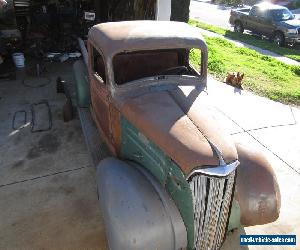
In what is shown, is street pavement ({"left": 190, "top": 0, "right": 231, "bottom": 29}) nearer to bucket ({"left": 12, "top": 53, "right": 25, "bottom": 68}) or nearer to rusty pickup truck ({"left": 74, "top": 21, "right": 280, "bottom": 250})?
bucket ({"left": 12, "top": 53, "right": 25, "bottom": 68})

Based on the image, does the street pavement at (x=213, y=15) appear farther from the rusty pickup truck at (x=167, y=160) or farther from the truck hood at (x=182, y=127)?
the truck hood at (x=182, y=127)

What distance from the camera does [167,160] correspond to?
344 cm

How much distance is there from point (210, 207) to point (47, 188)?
9.23 feet

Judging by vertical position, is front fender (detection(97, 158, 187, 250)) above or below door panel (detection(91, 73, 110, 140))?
below

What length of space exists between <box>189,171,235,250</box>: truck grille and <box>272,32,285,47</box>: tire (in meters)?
13.8

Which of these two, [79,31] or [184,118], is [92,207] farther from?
[79,31]

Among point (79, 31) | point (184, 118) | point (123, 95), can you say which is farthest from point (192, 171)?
point (79, 31)

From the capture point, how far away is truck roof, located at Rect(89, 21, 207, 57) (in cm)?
416

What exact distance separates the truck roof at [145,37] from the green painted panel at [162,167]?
3.23 ft

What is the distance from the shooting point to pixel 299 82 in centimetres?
974

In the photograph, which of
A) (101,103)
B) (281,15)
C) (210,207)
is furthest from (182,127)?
(281,15)

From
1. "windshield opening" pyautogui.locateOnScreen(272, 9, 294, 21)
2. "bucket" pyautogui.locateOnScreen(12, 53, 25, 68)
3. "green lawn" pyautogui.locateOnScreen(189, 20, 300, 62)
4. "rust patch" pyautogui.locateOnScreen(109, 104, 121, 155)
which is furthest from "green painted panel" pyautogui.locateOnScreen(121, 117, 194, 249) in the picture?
"windshield opening" pyautogui.locateOnScreen(272, 9, 294, 21)

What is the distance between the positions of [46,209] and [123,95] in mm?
2004

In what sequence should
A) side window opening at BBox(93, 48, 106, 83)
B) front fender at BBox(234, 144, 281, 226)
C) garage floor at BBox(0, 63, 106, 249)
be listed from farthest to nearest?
side window opening at BBox(93, 48, 106, 83)
garage floor at BBox(0, 63, 106, 249)
front fender at BBox(234, 144, 281, 226)
